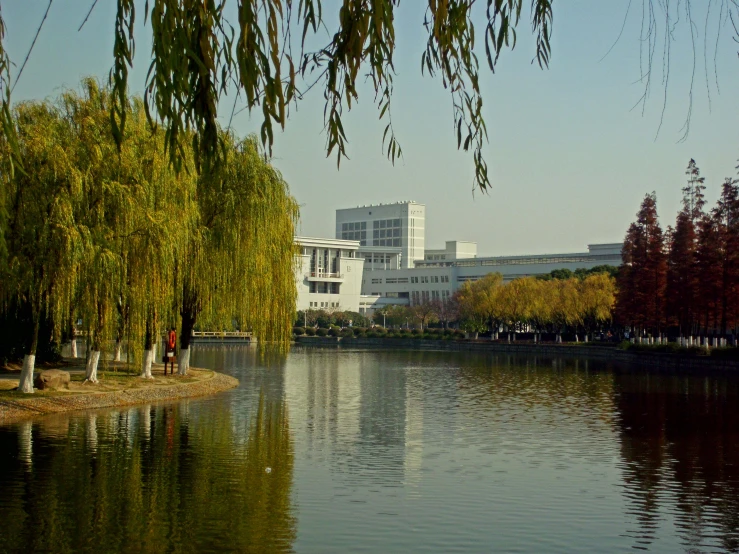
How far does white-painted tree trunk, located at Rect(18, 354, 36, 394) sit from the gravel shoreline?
497mm

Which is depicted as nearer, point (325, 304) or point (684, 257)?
point (684, 257)

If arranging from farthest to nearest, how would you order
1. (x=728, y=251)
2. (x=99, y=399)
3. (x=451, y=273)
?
(x=451, y=273)
(x=728, y=251)
(x=99, y=399)

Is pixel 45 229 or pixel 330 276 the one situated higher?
pixel 330 276

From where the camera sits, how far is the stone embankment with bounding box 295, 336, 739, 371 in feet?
138

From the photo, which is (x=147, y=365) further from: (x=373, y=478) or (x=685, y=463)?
(x=685, y=463)

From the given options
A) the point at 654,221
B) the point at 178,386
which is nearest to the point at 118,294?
the point at 178,386

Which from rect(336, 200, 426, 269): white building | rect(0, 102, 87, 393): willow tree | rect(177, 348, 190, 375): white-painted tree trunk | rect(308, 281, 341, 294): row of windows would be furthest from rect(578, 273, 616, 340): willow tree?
rect(336, 200, 426, 269): white building

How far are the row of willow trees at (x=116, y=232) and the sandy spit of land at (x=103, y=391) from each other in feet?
2.12

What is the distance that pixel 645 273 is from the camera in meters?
53.0

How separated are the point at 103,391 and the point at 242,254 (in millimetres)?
5420

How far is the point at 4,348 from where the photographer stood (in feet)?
79.2

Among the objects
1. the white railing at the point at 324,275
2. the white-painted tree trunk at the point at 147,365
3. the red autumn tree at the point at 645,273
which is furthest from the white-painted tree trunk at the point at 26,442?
the white railing at the point at 324,275

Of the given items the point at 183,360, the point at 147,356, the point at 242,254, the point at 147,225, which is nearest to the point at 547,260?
the point at 183,360

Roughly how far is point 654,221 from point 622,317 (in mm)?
6132
